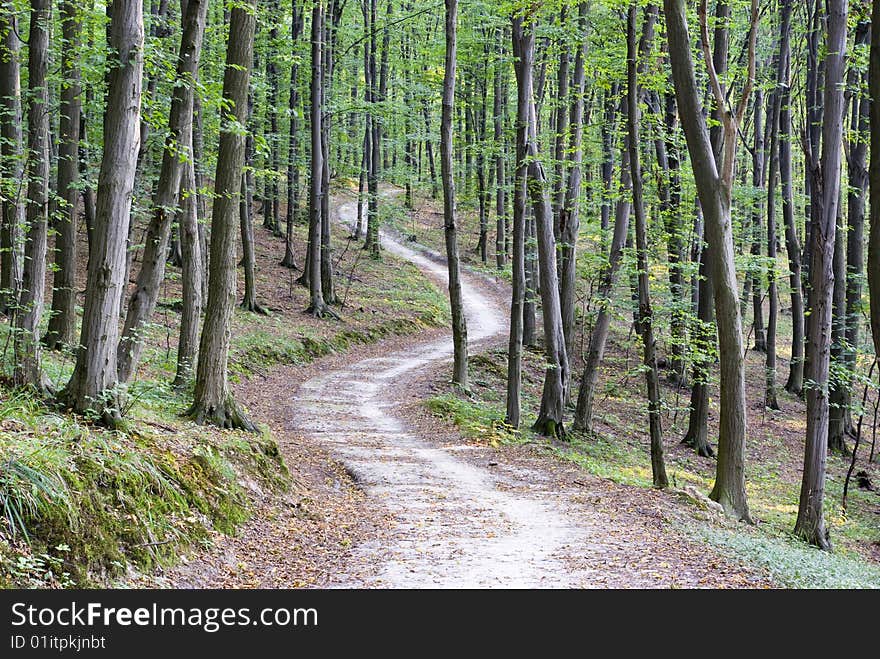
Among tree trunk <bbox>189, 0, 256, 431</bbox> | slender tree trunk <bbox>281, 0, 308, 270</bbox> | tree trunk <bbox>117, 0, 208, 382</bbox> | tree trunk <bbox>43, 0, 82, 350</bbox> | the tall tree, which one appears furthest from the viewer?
slender tree trunk <bbox>281, 0, 308, 270</bbox>

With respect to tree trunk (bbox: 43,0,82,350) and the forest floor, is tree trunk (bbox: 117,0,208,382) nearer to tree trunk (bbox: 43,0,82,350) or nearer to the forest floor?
the forest floor

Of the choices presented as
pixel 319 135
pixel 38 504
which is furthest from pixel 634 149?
pixel 319 135

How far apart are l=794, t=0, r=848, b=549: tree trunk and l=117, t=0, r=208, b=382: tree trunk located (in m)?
8.20

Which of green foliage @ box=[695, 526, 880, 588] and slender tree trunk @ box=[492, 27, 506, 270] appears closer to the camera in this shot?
green foliage @ box=[695, 526, 880, 588]

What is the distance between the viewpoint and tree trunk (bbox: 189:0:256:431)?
9.80m

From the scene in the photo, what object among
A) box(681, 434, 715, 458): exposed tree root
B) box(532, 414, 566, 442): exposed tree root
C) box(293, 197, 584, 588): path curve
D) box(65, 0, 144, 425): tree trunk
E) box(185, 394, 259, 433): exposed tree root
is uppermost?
box(65, 0, 144, 425): tree trunk

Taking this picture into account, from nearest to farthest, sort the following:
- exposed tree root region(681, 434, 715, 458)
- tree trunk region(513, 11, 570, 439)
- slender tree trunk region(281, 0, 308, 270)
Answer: tree trunk region(513, 11, 570, 439) → exposed tree root region(681, 434, 715, 458) → slender tree trunk region(281, 0, 308, 270)

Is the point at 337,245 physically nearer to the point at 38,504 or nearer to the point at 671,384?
the point at 671,384

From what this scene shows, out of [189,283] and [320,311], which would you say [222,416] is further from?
[320,311]

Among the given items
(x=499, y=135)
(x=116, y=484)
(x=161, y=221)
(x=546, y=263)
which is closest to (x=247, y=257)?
(x=546, y=263)

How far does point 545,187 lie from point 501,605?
10.4 meters

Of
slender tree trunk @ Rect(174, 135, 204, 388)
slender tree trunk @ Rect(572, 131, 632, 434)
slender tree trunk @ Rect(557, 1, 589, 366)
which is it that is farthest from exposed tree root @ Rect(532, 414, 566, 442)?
slender tree trunk @ Rect(174, 135, 204, 388)

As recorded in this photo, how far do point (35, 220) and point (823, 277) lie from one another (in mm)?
10463

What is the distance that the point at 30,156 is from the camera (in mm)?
9805
